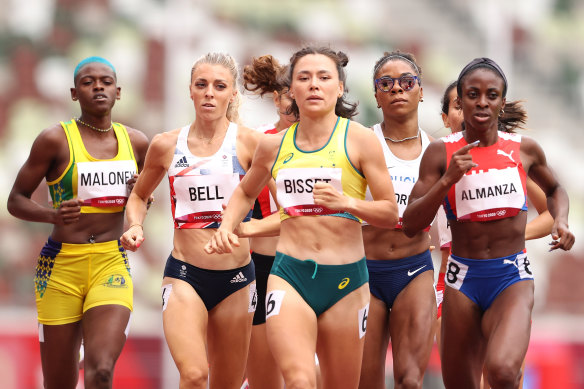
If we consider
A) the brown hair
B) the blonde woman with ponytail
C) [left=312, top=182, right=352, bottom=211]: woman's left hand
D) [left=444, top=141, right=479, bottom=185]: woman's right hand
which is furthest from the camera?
the brown hair

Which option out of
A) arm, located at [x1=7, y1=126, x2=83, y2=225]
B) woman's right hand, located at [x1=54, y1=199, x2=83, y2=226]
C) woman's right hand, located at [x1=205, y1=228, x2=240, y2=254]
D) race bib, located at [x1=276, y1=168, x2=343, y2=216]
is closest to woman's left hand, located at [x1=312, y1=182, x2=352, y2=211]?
Result: race bib, located at [x1=276, y1=168, x2=343, y2=216]

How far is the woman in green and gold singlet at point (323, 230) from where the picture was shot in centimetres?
575

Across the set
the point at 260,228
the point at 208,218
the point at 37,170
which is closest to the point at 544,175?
the point at 260,228

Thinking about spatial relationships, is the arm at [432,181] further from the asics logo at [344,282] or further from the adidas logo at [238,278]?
the adidas logo at [238,278]

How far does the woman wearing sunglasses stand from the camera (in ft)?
21.5

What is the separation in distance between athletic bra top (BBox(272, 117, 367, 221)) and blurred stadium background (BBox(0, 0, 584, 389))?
6.67 meters

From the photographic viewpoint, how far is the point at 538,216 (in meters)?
7.42

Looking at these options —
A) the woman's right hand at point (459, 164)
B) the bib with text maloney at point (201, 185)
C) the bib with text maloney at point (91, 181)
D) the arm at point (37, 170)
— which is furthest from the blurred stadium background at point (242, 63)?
the woman's right hand at point (459, 164)

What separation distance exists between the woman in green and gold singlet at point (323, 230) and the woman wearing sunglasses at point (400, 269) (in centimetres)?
74

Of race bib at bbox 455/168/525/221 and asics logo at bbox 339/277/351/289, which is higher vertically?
race bib at bbox 455/168/525/221

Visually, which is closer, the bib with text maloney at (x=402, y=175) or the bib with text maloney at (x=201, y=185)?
the bib with text maloney at (x=201, y=185)

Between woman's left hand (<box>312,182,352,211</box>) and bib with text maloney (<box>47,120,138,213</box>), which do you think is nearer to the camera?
woman's left hand (<box>312,182,352,211</box>)

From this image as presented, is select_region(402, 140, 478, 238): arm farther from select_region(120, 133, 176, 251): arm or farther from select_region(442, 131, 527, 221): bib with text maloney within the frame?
select_region(120, 133, 176, 251): arm

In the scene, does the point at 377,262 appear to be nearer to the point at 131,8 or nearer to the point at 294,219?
the point at 294,219
